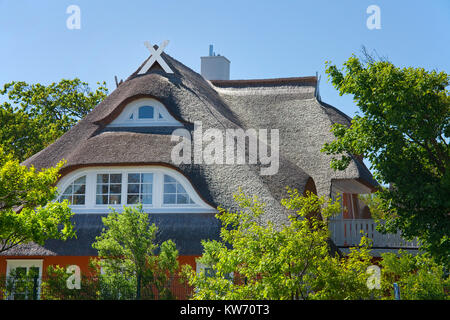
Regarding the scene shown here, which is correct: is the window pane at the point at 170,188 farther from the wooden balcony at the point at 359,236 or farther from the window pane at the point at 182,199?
the wooden balcony at the point at 359,236

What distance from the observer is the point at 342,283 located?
10.7 meters

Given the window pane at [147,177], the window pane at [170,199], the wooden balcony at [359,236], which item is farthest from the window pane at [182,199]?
the wooden balcony at [359,236]

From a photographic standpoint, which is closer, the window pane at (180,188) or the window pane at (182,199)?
the window pane at (182,199)

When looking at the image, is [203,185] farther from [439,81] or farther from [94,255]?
[439,81]

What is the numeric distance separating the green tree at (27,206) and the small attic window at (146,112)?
7.81 metres

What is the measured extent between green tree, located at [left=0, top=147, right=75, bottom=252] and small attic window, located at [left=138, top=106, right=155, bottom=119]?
25.6 ft

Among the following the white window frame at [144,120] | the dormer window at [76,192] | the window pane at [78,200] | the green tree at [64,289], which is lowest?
the green tree at [64,289]

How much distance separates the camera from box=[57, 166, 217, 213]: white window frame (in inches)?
702

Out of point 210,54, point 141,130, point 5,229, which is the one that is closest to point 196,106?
point 141,130

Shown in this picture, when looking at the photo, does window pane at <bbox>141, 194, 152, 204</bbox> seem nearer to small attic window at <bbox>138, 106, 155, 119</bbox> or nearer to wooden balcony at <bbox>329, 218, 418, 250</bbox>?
small attic window at <bbox>138, 106, 155, 119</bbox>

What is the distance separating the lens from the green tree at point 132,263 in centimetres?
1311

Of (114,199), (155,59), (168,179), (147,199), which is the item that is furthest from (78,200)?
(155,59)

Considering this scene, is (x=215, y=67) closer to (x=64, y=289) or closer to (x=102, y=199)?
(x=102, y=199)

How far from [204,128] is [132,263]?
686 centimetres
